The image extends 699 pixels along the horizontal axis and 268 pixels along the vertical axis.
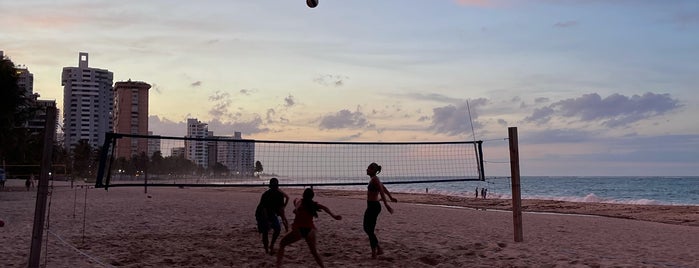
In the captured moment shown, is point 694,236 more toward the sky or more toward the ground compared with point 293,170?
more toward the ground

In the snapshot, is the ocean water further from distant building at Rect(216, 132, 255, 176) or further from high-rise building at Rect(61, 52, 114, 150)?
high-rise building at Rect(61, 52, 114, 150)

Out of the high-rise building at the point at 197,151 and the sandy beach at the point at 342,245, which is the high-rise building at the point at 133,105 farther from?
the sandy beach at the point at 342,245

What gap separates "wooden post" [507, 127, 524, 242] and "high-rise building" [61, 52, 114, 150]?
154844 millimetres

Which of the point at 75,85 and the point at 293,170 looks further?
the point at 75,85

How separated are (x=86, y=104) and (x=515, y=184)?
161857 millimetres

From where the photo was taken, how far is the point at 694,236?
536 inches

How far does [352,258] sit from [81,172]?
89924 mm

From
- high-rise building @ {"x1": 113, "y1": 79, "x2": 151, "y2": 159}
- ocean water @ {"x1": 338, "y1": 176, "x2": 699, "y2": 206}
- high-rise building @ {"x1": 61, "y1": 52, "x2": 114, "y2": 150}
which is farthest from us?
high-rise building @ {"x1": 61, "y1": 52, "x2": 114, "y2": 150}

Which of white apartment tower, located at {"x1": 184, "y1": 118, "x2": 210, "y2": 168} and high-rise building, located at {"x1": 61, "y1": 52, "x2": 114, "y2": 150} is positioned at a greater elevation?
high-rise building, located at {"x1": 61, "y1": 52, "x2": 114, "y2": 150}

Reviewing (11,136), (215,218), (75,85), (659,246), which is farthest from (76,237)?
(75,85)

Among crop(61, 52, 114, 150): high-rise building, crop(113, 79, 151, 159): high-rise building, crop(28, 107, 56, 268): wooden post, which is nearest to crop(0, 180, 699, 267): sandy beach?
crop(28, 107, 56, 268): wooden post

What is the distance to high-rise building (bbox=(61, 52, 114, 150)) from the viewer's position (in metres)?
152

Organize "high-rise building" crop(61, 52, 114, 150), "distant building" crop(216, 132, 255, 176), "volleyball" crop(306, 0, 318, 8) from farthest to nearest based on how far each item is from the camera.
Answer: "high-rise building" crop(61, 52, 114, 150) < "distant building" crop(216, 132, 255, 176) < "volleyball" crop(306, 0, 318, 8)

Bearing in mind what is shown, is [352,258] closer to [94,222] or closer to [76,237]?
[76,237]
